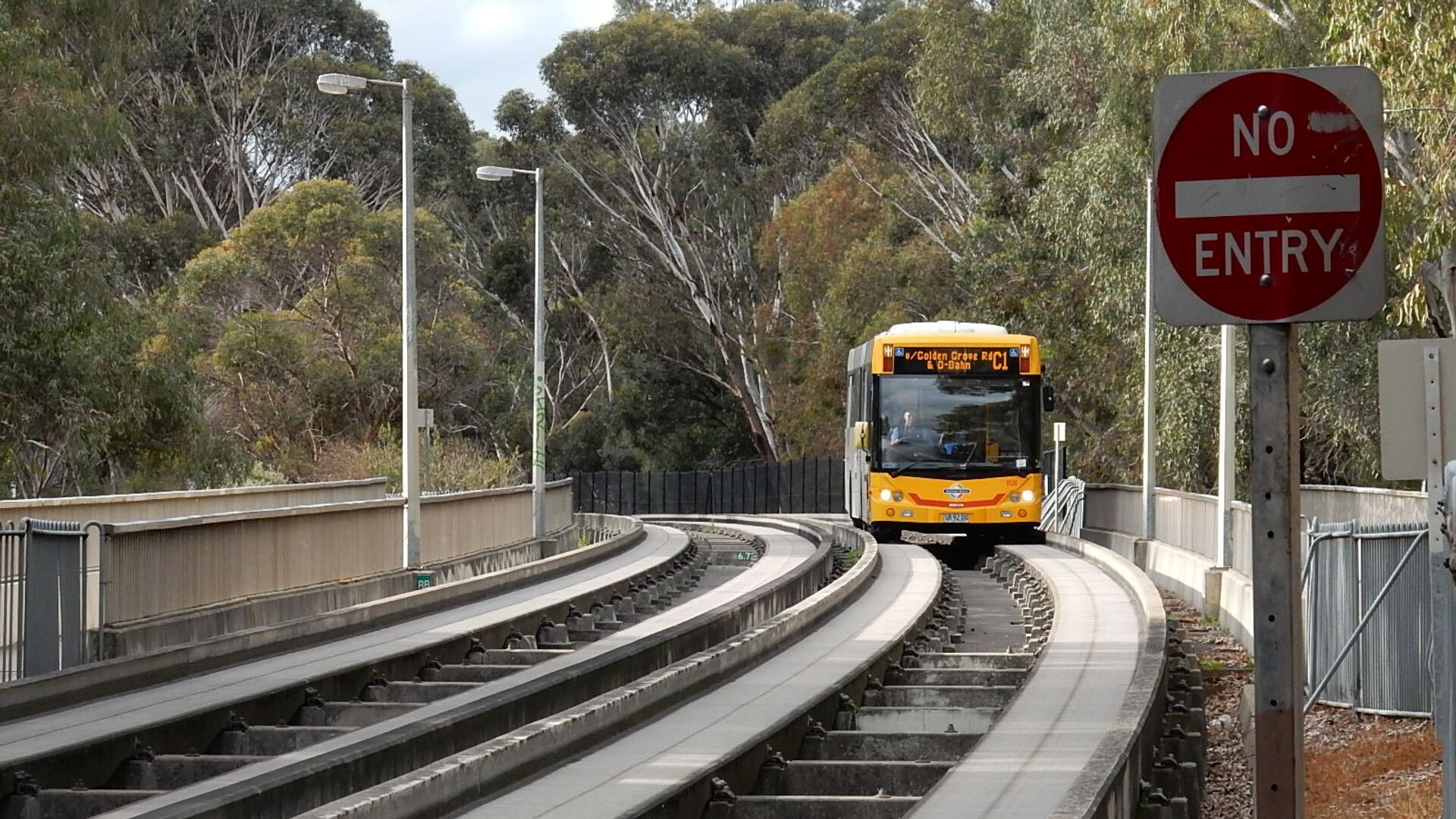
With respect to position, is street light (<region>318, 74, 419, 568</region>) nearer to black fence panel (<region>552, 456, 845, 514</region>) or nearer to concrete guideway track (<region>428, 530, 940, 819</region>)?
concrete guideway track (<region>428, 530, 940, 819</region>)

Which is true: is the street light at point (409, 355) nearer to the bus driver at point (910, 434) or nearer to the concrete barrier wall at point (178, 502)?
the concrete barrier wall at point (178, 502)

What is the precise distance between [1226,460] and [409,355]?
10722mm

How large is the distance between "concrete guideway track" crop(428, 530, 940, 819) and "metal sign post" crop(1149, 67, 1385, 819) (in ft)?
12.2

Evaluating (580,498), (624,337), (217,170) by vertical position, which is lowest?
(580,498)

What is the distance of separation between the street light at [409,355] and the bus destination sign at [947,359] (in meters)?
7.98

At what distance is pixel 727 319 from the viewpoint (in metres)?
72.0

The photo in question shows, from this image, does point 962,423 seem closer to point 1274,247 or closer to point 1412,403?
point 1412,403

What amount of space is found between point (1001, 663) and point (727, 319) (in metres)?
56.1

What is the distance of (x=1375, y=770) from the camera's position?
11477 millimetres

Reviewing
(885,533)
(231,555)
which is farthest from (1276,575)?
(885,533)

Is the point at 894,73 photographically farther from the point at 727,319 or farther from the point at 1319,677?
the point at 1319,677

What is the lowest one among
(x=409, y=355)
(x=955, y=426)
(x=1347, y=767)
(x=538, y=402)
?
(x=1347, y=767)

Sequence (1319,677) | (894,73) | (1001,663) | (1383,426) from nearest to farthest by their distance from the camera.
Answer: (1383,426), (1319,677), (1001,663), (894,73)

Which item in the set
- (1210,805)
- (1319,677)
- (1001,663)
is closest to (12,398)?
(1001,663)
